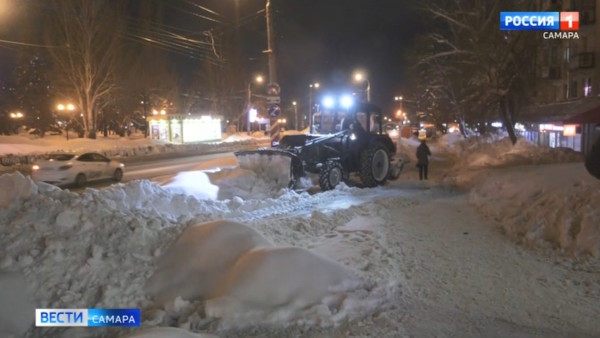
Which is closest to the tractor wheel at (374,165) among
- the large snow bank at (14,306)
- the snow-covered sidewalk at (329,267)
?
the snow-covered sidewalk at (329,267)

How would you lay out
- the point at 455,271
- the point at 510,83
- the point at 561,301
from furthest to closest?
the point at 510,83 → the point at 455,271 → the point at 561,301

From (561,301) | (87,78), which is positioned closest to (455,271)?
(561,301)

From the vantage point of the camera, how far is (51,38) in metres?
41.0

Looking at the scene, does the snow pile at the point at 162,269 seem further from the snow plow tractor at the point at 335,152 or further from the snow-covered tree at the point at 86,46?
the snow-covered tree at the point at 86,46

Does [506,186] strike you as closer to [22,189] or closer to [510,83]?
[22,189]

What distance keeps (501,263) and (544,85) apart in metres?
41.6

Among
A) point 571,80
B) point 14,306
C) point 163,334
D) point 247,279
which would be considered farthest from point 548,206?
point 571,80

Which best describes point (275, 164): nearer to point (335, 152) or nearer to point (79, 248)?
point (335, 152)

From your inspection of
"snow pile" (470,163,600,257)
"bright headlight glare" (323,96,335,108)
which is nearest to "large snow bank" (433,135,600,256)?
"snow pile" (470,163,600,257)

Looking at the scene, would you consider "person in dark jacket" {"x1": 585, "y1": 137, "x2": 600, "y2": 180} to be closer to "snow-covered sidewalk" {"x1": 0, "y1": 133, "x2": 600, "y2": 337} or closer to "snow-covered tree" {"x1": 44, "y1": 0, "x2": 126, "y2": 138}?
"snow-covered sidewalk" {"x1": 0, "y1": 133, "x2": 600, "y2": 337}

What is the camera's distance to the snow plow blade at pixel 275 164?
14.6 m

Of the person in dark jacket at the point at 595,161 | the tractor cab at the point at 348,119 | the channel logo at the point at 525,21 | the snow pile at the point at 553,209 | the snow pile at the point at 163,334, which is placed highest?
the channel logo at the point at 525,21

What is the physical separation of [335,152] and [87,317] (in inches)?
458

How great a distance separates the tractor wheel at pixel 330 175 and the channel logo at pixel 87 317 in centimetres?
991
